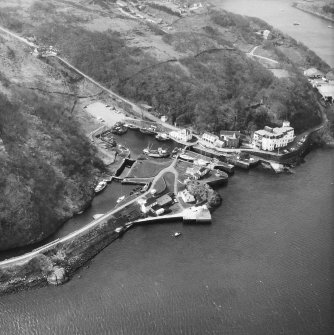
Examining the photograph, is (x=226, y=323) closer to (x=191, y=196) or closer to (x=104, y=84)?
(x=191, y=196)

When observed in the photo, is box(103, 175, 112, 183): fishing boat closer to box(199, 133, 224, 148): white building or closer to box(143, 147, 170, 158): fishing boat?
Answer: box(143, 147, 170, 158): fishing boat

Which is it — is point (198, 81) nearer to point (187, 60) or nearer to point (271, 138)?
point (187, 60)

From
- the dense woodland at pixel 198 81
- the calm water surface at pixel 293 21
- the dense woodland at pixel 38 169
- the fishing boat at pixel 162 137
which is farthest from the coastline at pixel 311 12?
the dense woodland at pixel 38 169

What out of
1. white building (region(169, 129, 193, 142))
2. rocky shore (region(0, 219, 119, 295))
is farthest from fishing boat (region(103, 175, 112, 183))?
white building (region(169, 129, 193, 142))

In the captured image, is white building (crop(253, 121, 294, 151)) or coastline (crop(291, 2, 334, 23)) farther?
coastline (crop(291, 2, 334, 23))

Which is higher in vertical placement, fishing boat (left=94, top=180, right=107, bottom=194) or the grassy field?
the grassy field

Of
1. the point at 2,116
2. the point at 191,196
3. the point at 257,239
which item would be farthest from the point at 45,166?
the point at 257,239

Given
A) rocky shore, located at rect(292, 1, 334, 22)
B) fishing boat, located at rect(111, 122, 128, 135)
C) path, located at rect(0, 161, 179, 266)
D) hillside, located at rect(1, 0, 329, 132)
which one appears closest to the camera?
path, located at rect(0, 161, 179, 266)
